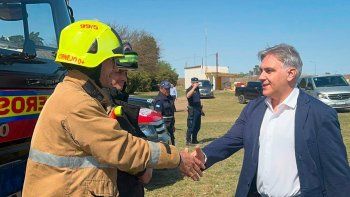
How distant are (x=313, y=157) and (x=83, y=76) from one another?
167 cm

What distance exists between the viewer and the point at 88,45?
7.77 feet

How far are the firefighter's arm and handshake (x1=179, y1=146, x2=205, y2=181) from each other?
0.69 metres

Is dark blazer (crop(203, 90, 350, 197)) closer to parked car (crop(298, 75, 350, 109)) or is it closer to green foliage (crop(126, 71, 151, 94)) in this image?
parked car (crop(298, 75, 350, 109))

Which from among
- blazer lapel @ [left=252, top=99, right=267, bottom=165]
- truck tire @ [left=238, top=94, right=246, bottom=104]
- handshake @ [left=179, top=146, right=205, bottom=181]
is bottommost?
truck tire @ [left=238, top=94, right=246, bottom=104]

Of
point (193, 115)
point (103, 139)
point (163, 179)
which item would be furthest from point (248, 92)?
point (103, 139)

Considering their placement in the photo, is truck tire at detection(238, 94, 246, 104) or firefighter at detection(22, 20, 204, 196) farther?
truck tire at detection(238, 94, 246, 104)

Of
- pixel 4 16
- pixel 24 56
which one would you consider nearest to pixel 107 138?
pixel 24 56

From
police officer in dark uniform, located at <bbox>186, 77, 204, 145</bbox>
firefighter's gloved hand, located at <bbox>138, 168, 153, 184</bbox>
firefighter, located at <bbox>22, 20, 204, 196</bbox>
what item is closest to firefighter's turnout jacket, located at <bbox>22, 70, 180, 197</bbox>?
firefighter, located at <bbox>22, 20, 204, 196</bbox>

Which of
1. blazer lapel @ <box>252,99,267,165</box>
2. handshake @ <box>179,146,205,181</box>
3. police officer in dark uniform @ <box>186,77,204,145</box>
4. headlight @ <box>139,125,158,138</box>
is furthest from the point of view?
police officer in dark uniform @ <box>186,77,204,145</box>

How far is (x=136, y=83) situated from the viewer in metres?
48.1

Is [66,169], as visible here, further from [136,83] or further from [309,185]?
[136,83]

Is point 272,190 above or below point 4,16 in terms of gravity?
below

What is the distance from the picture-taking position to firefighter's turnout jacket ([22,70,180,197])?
224 centimetres

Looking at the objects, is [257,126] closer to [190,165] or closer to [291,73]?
[291,73]
